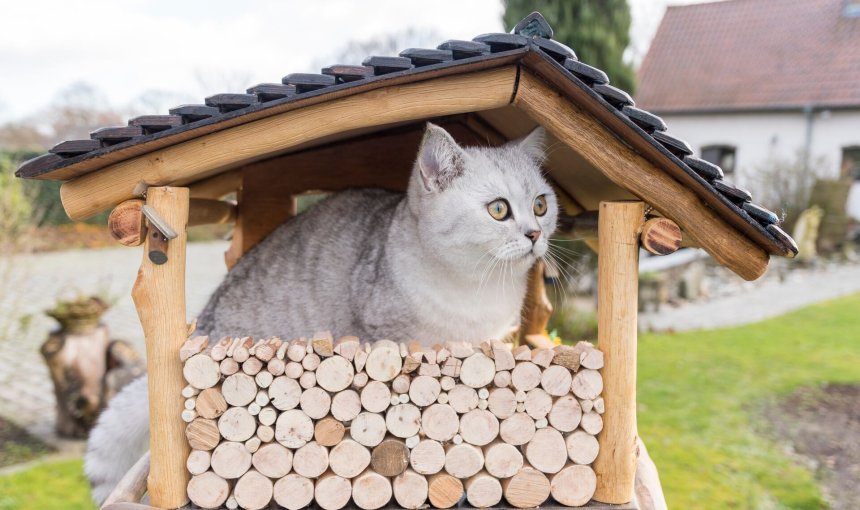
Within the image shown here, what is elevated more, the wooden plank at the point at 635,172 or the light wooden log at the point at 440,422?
the wooden plank at the point at 635,172

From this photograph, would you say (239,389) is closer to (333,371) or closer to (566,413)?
(333,371)

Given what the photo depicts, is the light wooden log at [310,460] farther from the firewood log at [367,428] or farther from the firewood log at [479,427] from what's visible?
the firewood log at [479,427]

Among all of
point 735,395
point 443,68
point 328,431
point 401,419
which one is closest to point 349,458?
point 328,431

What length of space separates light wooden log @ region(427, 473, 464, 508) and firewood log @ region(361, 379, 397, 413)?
0.32 metres

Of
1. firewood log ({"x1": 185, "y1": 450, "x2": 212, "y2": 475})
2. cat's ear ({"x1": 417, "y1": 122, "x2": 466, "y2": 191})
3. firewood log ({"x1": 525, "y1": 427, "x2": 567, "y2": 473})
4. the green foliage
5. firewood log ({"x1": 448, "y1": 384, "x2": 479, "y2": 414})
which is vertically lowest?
firewood log ({"x1": 185, "y1": 450, "x2": 212, "y2": 475})

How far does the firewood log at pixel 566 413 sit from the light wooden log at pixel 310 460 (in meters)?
0.79

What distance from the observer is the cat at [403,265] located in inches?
94.5

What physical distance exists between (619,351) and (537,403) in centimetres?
34

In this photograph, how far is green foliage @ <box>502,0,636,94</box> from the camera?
7777mm

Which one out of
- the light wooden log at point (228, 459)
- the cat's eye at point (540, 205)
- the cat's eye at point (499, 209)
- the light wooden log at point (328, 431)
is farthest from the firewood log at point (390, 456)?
the cat's eye at point (540, 205)

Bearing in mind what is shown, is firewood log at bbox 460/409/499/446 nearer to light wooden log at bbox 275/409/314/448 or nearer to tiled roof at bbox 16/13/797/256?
light wooden log at bbox 275/409/314/448

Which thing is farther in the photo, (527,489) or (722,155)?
(722,155)

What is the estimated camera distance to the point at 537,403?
2.27m

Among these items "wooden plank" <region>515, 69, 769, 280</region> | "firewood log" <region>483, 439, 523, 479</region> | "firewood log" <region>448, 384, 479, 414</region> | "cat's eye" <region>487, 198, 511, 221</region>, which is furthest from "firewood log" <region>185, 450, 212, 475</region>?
"wooden plank" <region>515, 69, 769, 280</region>
